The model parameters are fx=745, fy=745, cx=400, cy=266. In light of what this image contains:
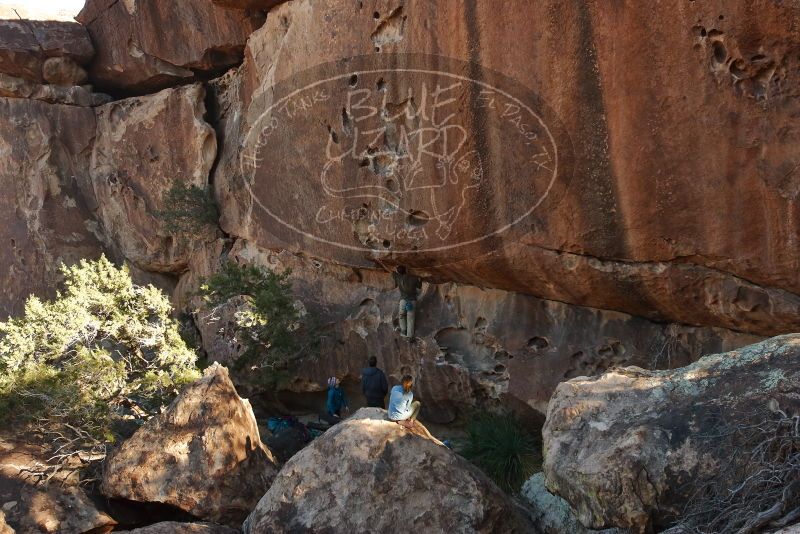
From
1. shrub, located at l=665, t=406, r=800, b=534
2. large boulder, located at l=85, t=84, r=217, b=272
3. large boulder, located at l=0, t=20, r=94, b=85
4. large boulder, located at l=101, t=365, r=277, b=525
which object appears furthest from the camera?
large boulder, located at l=0, t=20, r=94, b=85

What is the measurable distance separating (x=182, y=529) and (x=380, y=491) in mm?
1665

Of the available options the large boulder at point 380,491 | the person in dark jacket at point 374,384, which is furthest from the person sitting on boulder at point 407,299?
the large boulder at point 380,491

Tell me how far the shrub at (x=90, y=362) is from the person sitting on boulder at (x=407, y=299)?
2561 millimetres

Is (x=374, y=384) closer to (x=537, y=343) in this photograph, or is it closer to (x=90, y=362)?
(x=537, y=343)

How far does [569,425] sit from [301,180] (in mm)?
5722

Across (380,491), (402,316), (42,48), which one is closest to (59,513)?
(380,491)

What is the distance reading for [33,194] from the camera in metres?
13.2

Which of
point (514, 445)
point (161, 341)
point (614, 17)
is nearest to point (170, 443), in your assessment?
point (161, 341)

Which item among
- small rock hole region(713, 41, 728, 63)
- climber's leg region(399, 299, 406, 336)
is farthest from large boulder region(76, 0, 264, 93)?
small rock hole region(713, 41, 728, 63)

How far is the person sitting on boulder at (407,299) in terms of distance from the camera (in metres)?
9.18

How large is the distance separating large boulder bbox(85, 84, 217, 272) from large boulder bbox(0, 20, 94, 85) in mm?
985

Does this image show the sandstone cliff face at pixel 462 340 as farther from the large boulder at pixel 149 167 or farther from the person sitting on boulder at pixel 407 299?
the large boulder at pixel 149 167

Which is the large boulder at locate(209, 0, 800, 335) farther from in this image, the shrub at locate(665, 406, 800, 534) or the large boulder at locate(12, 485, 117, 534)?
the large boulder at locate(12, 485, 117, 534)

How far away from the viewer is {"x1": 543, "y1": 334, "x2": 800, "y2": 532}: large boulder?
4.28m
